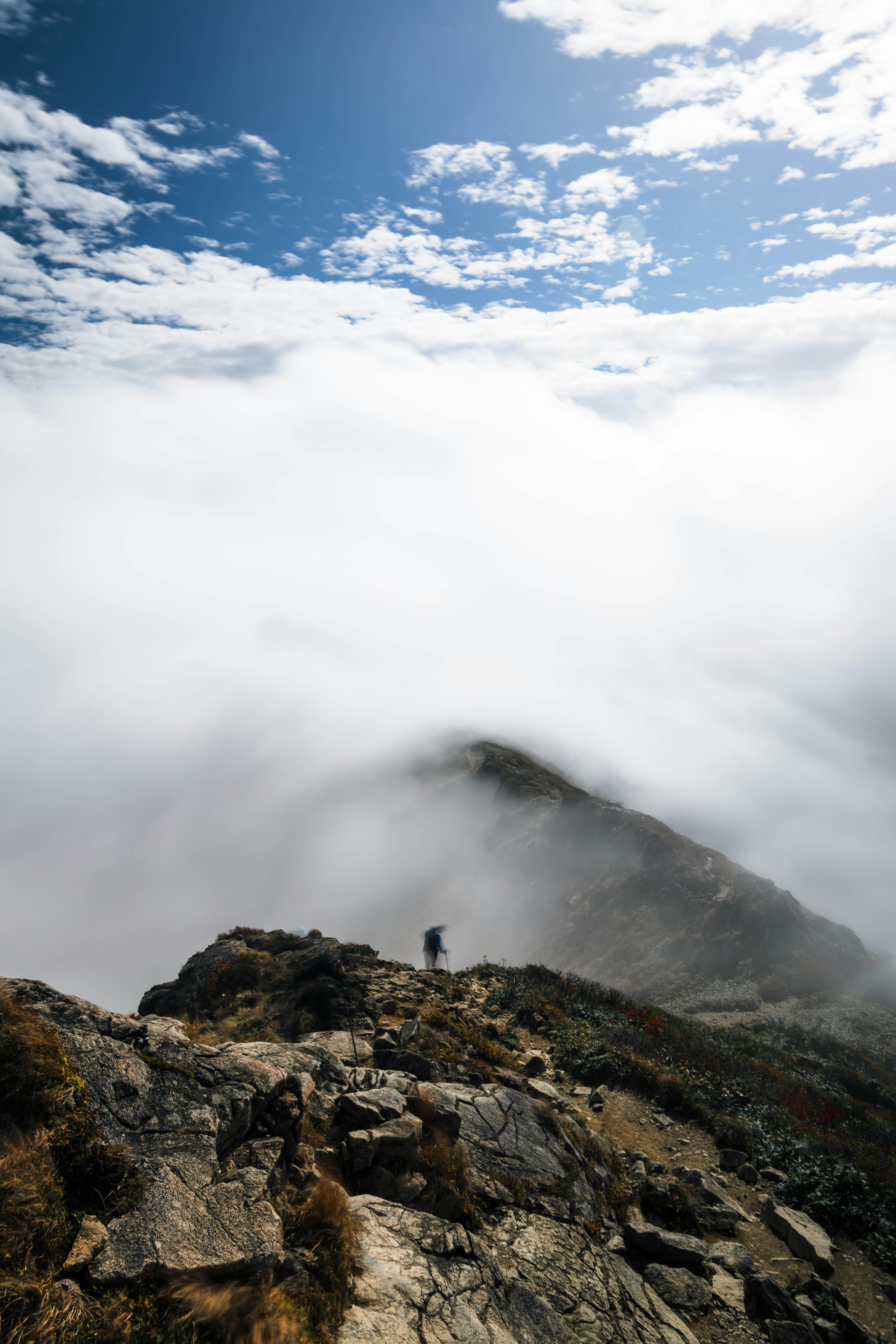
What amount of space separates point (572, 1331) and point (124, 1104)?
6.29m

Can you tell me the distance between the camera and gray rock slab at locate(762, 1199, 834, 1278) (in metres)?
10.8

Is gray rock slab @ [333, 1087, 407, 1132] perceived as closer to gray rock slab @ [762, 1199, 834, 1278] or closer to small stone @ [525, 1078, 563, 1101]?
small stone @ [525, 1078, 563, 1101]

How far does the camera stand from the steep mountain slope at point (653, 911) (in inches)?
2216

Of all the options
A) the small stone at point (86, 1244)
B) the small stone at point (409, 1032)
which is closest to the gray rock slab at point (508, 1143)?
the small stone at point (409, 1032)

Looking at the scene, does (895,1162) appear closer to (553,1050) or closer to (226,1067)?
(553,1050)

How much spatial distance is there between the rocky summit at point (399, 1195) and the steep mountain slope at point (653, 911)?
Answer: 43035 mm

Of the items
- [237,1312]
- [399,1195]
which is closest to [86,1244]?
[237,1312]

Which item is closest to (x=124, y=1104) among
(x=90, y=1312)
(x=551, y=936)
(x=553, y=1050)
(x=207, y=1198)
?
(x=207, y=1198)

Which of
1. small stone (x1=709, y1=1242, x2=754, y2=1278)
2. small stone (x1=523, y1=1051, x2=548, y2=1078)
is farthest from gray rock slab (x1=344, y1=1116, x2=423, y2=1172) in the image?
Result: small stone (x1=523, y1=1051, x2=548, y2=1078)

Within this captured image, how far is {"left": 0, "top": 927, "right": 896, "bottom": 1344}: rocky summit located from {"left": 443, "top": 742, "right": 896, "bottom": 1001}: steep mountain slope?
141 ft

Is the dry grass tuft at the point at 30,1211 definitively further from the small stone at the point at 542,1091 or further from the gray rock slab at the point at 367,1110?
the small stone at the point at 542,1091

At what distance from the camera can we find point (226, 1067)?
29.1 ft

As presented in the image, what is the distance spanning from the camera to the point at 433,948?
26438 mm

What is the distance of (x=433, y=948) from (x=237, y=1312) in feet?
69.9
